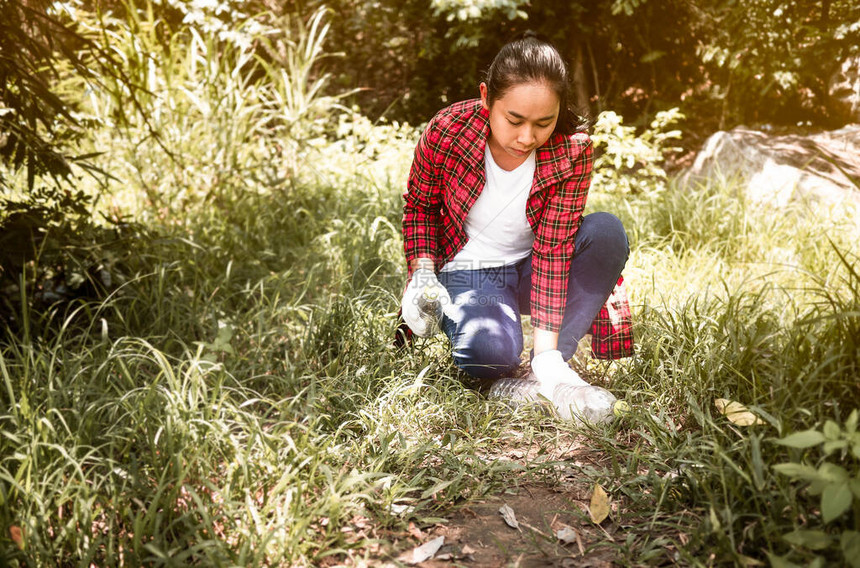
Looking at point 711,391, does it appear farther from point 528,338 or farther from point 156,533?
point 156,533

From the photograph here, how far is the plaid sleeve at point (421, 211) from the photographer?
2182 millimetres

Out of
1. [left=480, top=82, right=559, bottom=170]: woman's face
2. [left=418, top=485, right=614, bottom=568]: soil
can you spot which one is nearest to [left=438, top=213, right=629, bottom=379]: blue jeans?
[left=480, top=82, right=559, bottom=170]: woman's face

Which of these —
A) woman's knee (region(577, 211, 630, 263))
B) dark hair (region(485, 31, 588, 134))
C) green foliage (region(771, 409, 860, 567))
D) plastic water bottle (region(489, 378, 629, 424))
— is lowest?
plastic water bottle (region(489, 378, 629, 424))

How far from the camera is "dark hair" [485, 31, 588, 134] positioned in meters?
1.81

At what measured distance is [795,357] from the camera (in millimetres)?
1584

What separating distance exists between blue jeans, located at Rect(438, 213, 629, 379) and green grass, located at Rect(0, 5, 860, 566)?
12 centimetres

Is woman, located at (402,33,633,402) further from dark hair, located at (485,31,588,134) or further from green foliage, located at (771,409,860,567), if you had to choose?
green foliage, located at (771,409,860,567)

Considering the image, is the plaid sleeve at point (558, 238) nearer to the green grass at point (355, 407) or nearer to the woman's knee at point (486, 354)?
the woman's knee at point (486, 354)

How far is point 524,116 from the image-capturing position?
72.3 inches

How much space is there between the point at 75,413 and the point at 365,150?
2998mm

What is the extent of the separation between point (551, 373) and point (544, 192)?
556 mm

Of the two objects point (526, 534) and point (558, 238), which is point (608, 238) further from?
point (526, 534)

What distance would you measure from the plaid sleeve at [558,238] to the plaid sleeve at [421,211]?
14.5 inches

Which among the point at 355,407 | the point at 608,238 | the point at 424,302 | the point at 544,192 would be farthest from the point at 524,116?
the point at 355,407
